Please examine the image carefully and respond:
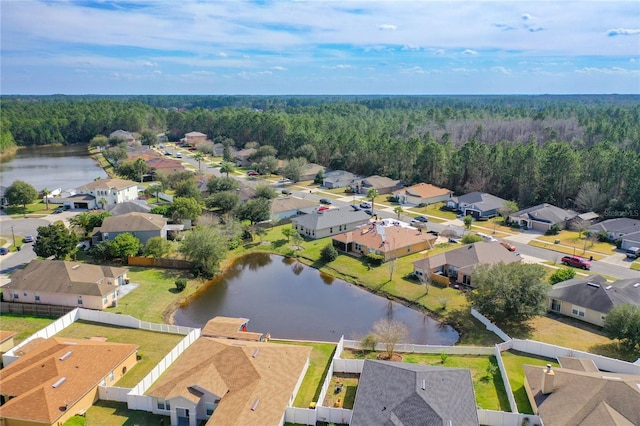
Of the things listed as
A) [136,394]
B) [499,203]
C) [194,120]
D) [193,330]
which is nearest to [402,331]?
[193,330]

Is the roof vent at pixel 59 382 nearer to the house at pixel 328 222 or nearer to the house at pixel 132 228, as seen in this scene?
the house at pixel 132 228

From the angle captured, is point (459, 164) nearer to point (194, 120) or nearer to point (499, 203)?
point (499, 203)

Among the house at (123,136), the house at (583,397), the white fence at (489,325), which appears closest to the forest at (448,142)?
the house at (123,136)

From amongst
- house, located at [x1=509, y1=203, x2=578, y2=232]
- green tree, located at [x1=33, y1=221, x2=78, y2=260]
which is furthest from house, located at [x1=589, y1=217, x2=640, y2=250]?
green tree, located at [x1=33, y1=221, x2=78, y2=260]

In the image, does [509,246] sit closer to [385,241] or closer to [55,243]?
[385,241]

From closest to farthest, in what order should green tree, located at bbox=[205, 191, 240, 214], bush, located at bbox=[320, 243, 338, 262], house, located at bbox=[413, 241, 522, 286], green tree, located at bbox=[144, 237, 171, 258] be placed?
house, located at bbox=[413, 241, 522, 286] < green tree, located at bbox=[144, 237, 171, 258] < bush, located at bbox=[320, 243, 338, 262] < green tree, located at bbox=[205, 191, 240, 214]

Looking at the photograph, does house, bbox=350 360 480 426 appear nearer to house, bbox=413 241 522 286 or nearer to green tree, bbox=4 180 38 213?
house, bbox=413 241 522 286
